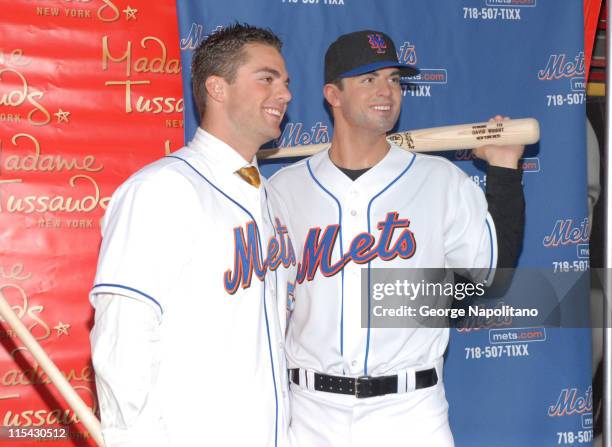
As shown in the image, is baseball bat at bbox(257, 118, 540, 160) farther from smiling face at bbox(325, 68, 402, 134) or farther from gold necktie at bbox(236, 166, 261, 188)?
gold necktie at bbox(236, 166, 261, 188)

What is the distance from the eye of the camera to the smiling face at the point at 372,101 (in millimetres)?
2963

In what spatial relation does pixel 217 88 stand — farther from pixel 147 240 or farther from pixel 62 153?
pixel 62 153

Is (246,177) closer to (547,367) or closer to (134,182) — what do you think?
(134,182)

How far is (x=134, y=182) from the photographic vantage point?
2111mm

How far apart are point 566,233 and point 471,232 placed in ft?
4.26

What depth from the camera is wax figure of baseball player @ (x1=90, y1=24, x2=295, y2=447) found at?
1.96 meters

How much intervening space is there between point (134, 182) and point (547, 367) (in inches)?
107

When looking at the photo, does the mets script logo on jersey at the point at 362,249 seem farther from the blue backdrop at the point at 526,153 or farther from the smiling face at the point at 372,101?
the blue backdrop at the point at 526,153

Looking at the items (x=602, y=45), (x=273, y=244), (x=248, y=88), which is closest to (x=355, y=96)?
(x=248, y=88)

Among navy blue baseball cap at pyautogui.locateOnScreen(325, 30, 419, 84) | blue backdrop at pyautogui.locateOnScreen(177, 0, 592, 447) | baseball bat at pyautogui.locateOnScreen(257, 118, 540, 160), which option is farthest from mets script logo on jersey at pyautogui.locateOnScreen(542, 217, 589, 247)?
navy blue baseball cap at pyautogui.locateOnScreen(325, 30, 419, 84)

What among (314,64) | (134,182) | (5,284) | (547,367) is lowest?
(547,367)

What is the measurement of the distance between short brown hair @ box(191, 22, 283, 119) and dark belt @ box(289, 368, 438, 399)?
110 cm

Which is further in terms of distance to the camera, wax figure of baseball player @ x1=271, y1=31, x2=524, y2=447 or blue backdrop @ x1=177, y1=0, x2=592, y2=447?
blue backdrop @ x1=177, y1=0, x2=592, y2=447

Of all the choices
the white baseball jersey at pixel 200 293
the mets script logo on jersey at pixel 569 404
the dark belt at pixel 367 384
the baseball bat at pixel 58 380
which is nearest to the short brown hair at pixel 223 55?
the white baseball jersey at pixel 200 293
